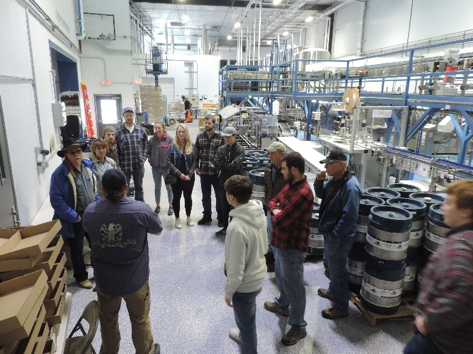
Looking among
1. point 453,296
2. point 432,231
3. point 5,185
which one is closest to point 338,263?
point 432,231

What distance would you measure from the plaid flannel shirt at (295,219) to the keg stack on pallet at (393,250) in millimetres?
718

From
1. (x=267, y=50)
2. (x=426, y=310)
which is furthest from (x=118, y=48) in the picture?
(x=267, y=50)

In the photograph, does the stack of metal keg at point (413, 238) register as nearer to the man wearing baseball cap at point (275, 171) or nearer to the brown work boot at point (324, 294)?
the brown work boot at point (324, 294)

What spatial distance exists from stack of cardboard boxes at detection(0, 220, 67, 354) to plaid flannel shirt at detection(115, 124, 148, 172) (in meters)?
2.96

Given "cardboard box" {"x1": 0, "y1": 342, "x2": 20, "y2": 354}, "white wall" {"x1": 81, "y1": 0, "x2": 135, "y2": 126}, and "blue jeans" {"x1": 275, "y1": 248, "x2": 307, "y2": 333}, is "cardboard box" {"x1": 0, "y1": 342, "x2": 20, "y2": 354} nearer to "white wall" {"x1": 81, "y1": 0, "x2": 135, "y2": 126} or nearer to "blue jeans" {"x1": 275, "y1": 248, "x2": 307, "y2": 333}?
"blue jeans" {"x1": 275, "y1": 248, "x2": 307, "y2": 333}

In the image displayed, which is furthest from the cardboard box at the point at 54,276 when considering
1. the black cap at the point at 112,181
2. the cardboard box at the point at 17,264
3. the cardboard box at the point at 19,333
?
the black cap at the point at 112,181

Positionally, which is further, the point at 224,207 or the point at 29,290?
the point at 224,207

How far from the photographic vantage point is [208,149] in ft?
14.9

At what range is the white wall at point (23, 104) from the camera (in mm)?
3371

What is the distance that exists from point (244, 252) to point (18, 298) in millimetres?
1154

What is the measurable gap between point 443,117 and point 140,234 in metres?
7.21

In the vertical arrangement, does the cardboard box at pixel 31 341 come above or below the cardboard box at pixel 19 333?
→ below

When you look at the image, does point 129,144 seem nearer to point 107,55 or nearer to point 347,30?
point 107,55

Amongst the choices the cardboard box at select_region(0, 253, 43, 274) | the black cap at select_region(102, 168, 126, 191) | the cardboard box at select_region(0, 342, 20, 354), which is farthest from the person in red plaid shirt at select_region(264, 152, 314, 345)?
the cardboard box at select_region(0, 342, 20, 354)
